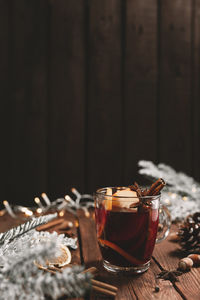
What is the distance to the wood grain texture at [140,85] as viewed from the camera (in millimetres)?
1630

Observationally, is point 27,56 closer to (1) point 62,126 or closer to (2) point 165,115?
(1) point 62,126

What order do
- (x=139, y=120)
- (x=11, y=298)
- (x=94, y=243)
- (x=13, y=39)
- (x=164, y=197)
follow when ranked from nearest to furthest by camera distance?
(x=11, y=298)
(x=94, y=243)
(x=164, y=197)
(x=13, y=39)
(x=139, y=120)

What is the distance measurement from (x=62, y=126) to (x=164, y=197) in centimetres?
69

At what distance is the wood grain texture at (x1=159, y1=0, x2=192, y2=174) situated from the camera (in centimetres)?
167

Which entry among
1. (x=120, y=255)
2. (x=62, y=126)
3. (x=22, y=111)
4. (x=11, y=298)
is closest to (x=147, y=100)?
(x=62, y=126)

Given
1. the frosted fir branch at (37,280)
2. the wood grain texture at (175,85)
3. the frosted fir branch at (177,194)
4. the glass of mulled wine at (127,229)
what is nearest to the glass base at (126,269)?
the glass of mulled wine at (127,229)

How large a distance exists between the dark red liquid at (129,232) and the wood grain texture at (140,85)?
3.21ft

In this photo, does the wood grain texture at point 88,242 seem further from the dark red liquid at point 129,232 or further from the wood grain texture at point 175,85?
the wood grain texture at point 175,85

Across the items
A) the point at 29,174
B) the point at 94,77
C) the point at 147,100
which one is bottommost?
the point at 29,174

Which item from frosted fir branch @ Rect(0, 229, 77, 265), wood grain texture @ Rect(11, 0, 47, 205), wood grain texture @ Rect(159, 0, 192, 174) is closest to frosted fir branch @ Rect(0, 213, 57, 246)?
frosted fir branch @ Rect(0, 229, 77, 265)

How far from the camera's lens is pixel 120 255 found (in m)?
0.64

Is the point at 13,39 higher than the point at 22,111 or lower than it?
higher

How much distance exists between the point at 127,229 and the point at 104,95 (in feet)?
3.53

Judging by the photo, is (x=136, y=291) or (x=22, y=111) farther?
(x=22, y=111)
